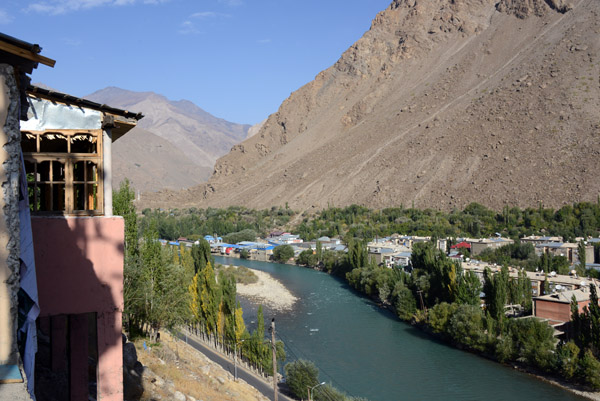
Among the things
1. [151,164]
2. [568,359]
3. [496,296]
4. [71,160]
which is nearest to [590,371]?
[568,359]

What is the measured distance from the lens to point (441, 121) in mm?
73938

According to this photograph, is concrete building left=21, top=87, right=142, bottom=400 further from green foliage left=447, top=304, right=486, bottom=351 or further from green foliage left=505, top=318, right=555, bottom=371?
green foliage left=447, top=304, right=486, bottom=351

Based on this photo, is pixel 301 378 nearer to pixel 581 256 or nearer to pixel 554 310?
pixel 554 310

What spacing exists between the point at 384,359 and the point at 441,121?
186 feet

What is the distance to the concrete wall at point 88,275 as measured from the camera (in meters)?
6.07

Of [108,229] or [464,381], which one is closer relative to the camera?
[108,229]

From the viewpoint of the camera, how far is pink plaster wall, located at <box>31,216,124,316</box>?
6.07 meters

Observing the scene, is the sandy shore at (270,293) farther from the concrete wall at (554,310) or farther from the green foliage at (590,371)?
the green foliage at (590,371)

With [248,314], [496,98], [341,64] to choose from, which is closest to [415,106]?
[496,98]

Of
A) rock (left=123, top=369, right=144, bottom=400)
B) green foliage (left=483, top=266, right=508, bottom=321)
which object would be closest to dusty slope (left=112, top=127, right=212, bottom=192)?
green foliage (left=483, top=266, right=508, bottom=321)

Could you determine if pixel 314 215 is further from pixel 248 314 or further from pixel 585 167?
pixel 248 314

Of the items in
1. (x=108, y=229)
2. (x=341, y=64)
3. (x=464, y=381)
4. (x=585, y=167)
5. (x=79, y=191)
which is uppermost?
(x=341, y=64)

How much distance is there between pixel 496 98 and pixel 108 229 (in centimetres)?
7171

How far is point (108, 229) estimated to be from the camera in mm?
6422
